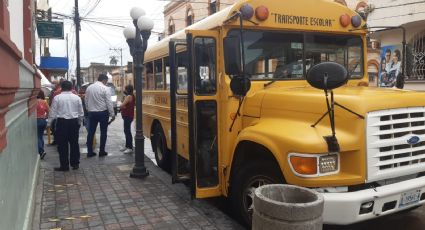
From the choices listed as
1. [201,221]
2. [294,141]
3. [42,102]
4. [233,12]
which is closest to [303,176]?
[294,141]

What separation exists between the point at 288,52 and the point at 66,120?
14.0 ft

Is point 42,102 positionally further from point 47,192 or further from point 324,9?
point 324,9

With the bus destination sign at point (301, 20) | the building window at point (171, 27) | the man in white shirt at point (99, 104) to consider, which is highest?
the building window at point (171, 27)

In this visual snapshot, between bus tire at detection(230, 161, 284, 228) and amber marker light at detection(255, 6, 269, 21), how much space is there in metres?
1.70

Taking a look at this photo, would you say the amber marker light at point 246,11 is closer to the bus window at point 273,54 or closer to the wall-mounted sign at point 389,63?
the bus window at point 273,54

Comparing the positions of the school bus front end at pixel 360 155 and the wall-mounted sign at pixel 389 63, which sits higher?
the wall-mounted sign at pixel 389 63

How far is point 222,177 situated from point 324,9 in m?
2.45

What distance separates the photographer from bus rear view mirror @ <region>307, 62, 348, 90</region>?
3.62 metres

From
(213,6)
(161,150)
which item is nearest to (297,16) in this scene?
(161,150)

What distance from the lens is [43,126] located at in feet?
29.6

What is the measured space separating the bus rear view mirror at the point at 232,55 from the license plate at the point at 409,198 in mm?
2143

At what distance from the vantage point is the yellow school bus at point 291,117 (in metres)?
3.70

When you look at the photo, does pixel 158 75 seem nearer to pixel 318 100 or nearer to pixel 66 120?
pixel 66 120

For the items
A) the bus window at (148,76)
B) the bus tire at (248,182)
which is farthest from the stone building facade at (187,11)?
the bus tire at (248,182)
